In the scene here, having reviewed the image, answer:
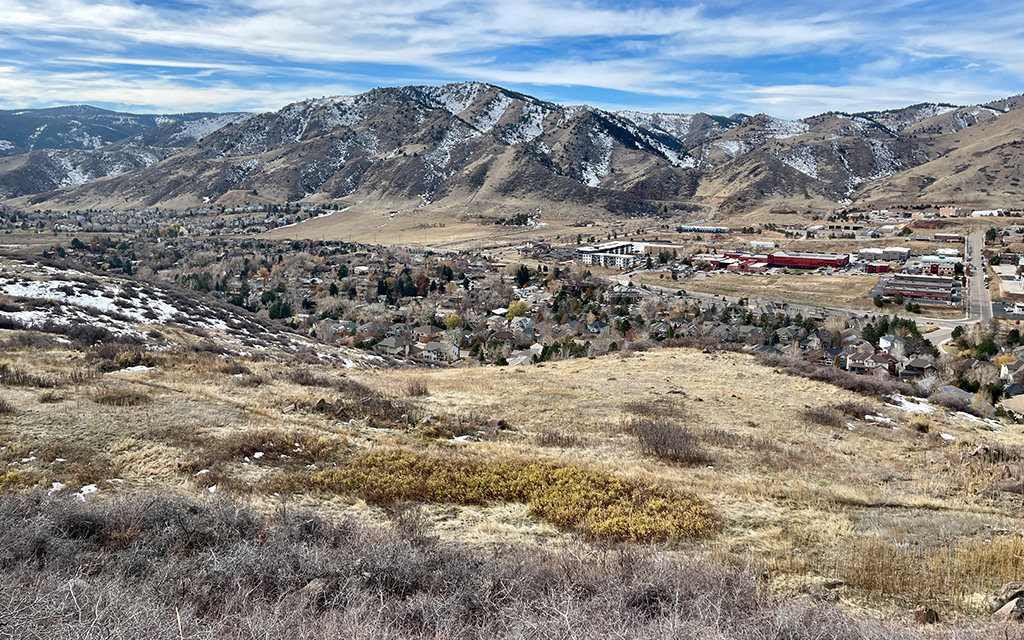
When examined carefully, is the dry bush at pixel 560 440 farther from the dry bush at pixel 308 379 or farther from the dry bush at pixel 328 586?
the dry bush at pixel 308 379

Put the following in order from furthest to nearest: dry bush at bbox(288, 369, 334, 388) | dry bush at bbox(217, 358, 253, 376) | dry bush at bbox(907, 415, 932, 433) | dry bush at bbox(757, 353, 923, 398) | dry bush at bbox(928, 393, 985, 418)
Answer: dry bush at bbox(757, 353, 923, 398) → dry bush at bbox(928, 393, 985, 418) → dry bush at bbox(288, 369, 334, 388) → dry bush at bbox(217, 358, 253, 376) → dry bush at bbox(907, 415, 932, 433)

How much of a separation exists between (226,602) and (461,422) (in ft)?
30.3

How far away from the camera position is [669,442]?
1259 cm

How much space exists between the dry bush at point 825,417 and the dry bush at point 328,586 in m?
12.1

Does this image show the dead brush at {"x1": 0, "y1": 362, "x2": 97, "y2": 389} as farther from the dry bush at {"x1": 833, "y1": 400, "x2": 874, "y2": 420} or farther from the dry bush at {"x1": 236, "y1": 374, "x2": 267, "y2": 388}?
the dry bush at {"x1": 833, "y1": 400, "x2": 874, "y2": 420}

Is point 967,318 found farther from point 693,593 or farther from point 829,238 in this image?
point 693,593

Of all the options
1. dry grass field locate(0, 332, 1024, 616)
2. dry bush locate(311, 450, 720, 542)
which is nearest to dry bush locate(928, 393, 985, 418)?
dry grass field locate(0, 332, 1024, 616)

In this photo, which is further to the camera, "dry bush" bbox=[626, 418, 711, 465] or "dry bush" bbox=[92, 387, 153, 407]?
"dry bush" bbox=[626, 418, 711, 465]

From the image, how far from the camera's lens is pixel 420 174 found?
196375 mm

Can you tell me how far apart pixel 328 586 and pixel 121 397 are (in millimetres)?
9447

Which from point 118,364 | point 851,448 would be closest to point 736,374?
point 851,448

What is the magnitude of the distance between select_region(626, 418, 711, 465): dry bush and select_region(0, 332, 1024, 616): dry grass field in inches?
3.0

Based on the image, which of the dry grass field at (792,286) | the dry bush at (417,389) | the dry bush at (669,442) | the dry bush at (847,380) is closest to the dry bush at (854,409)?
the dry bush at (847,380)

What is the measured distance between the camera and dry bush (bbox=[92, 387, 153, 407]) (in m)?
11.6
